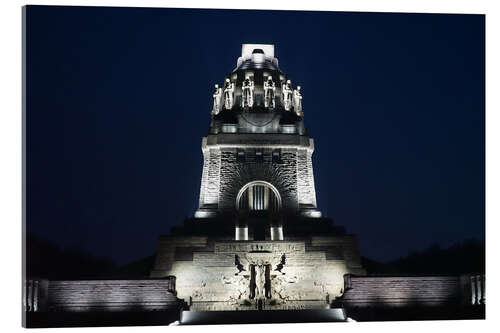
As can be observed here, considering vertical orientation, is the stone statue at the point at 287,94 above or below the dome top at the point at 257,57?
below

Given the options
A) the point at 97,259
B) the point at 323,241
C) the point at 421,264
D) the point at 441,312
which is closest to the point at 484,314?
the point at 441,312

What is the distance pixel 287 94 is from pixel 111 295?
13.2m

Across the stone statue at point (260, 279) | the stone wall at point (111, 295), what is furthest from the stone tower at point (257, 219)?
the stone wall at point (111, 295)

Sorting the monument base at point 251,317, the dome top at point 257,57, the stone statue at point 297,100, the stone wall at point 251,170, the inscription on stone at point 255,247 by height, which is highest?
the dome top at point 257,57

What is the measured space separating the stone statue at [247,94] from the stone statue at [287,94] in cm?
153

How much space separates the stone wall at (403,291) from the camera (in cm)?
2759

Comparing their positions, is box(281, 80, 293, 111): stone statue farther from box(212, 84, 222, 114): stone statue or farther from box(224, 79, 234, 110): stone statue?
box(212, 84, 222, 114): stone statue

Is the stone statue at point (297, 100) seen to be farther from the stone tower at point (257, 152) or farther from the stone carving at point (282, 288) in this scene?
the stone carving at point (282, 288)

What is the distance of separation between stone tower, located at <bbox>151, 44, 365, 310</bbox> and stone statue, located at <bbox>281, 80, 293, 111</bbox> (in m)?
0.05

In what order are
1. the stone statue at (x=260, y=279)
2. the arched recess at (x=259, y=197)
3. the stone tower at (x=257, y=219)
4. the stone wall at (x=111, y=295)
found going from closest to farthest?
1. the stone wall at (x=111, y=295)
2. the stone statue at (x=260, y=279)
3. the stone tower at (x=257, y=219)
4. the arched recess at (x=259, y=197)

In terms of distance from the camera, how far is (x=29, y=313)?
80.5 ft

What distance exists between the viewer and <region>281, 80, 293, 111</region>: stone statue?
35.1 meters

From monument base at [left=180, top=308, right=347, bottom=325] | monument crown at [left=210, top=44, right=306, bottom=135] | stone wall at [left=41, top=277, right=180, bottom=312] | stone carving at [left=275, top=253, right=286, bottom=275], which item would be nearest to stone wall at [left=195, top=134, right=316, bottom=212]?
monument crown at [left=210, top=44, right=306, bottom=135]

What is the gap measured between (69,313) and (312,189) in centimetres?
1255
